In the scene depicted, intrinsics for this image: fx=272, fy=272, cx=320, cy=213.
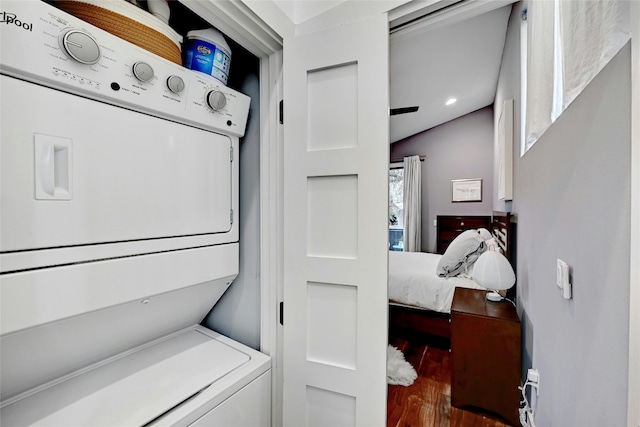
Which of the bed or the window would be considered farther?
the window

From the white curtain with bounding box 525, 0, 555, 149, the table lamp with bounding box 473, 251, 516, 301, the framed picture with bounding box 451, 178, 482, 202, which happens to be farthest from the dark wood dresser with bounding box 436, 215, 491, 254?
the white curtain with bounding box 525, 0, 555, 149

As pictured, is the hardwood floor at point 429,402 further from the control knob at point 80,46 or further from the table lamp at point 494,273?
the control knob at point 80,46

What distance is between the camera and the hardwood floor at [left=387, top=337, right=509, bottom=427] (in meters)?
1.69

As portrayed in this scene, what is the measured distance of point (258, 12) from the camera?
3.01ft

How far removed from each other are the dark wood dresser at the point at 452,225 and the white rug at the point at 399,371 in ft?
10.5

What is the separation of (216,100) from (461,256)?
8.38 feet

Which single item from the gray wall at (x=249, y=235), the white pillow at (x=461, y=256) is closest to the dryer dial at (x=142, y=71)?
the gray wall at (x=249, y=235)

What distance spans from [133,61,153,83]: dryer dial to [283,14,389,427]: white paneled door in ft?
→ 1.45

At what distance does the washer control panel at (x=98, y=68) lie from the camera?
0.58m

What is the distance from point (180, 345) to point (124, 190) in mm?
679

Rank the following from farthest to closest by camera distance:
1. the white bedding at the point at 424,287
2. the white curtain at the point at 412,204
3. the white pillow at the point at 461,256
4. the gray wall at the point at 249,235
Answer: the white curtain at the point at 412,204 → the white pillow at the point at 461,256 → the white bedding at the point at 424,287 → the gray wall at the point at 249,235

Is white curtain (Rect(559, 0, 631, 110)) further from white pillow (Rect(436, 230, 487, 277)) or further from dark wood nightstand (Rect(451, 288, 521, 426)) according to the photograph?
white pillow (Rect(436, 230, 487, 277))

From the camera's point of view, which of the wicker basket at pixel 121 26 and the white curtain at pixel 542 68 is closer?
the wicker basket at pixel 121 26

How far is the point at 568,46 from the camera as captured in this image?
78cm
